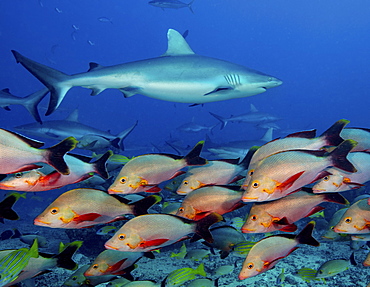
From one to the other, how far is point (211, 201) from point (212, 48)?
13318 cm

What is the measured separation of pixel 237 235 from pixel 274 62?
151852mm

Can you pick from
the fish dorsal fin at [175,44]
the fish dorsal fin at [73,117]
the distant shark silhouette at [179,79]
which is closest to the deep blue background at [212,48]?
the fish dorsal fin at [73,117]

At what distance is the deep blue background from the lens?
3516 inches

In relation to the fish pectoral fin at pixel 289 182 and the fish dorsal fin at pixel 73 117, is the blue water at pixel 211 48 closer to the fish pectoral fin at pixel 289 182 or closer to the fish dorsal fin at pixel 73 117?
the fish dorsal fin at pixel 73 117

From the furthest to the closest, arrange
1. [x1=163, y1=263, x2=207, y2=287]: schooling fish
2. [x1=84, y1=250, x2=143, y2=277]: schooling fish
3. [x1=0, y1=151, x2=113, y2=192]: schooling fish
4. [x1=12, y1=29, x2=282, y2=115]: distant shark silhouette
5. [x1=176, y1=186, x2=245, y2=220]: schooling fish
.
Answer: [x1=12, y1=29, x2=282, y2=115]: distant shark silhouette < [x1=163, y1=263, x2=207, y2=287]: schooling fish < [x1=84, y1=250, x2=143, y2=277]: schooling fish < [x1=176, y1=186, x2=245, y2=220]: schooling fish < [x1=0, y1=151, x2=113, y2=192]: schooling fish

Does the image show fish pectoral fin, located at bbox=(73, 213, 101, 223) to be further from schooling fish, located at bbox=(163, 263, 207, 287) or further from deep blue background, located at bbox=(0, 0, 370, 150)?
deep blue background, located at bbox=(0, 0, 370, 150)

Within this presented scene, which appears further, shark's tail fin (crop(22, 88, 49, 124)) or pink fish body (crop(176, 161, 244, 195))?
shark's tail fin (crop(22, 88, 49, 124))

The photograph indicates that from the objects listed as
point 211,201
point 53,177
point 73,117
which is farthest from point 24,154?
point 73,117

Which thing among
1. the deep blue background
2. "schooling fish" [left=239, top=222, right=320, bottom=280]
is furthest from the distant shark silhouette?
the deep blue background

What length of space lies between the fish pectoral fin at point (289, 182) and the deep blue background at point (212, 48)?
80.9 meters

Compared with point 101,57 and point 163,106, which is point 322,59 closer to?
point 163,106

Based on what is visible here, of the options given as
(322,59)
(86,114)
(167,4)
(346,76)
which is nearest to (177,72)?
(167,4)

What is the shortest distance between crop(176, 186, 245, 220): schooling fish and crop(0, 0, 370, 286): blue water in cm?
8343

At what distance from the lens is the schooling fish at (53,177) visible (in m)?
2.12
